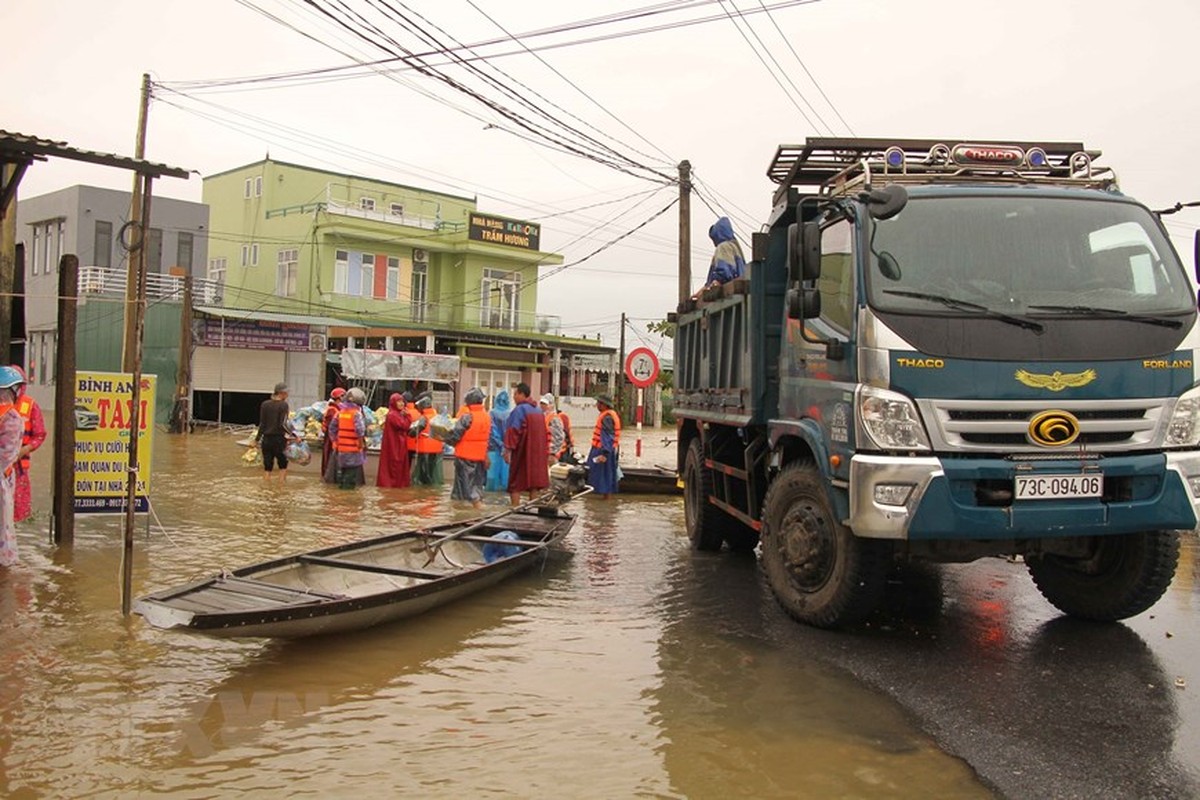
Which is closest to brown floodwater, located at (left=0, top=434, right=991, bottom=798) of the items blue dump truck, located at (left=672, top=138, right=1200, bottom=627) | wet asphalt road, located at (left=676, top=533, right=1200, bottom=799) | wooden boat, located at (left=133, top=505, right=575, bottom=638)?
wet asphalt road, located at (left=676, top=533, right=1200, bottom=799)

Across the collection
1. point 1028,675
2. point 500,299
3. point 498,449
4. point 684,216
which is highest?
point 500,299

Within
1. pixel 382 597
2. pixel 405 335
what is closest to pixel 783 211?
pixel 382 597

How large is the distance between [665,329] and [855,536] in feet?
140

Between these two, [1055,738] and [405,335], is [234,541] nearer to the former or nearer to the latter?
[1055,738]

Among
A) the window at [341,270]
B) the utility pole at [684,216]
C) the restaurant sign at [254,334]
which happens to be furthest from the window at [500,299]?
the utility pole at [684,216]

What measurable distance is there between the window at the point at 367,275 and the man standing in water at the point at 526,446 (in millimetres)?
28043

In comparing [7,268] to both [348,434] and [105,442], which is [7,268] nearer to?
[105,442]

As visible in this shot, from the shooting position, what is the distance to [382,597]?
242 inches

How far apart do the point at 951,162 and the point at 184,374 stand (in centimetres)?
2581

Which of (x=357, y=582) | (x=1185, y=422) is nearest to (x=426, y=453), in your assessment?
(x=357, y=582)

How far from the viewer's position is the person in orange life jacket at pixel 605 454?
49.2 ft

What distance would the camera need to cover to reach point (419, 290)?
139 feet

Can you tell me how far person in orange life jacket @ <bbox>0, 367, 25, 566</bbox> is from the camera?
7836 millimetres

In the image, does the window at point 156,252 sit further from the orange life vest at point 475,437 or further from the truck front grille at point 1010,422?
the truck front grille at point 1010,422
